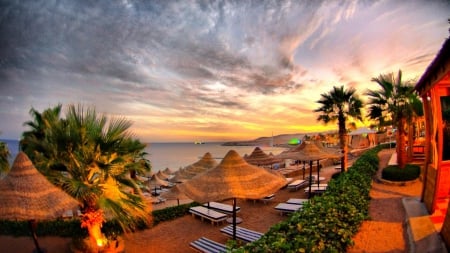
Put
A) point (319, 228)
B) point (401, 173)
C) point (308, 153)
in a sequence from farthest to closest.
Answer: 1. point (308, 153)
2. point (401, 173)
3. point (319, 228)

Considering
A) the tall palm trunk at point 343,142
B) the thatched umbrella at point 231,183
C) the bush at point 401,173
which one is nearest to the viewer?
the thatched umbrella at point 231,183

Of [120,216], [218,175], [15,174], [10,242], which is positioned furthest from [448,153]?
[10,242]

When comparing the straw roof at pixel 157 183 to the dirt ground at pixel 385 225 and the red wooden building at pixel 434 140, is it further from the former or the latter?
the red wooden building at pixel 434 140

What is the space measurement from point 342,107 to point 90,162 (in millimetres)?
13921

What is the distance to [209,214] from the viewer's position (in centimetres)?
1027

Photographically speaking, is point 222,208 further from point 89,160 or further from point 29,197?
point 29,197

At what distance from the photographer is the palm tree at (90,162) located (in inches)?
250

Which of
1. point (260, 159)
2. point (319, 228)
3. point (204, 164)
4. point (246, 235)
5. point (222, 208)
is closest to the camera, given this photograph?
point (319, 228)

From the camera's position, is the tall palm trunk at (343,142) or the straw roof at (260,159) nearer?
the tall palm trunk at (343,142)

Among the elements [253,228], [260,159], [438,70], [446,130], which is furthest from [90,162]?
[446,130]

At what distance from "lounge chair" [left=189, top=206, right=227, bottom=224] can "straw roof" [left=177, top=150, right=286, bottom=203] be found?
3.90m

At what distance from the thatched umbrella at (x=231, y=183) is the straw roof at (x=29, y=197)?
305 centimetres

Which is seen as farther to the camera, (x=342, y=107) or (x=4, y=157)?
(x=342, y=107)

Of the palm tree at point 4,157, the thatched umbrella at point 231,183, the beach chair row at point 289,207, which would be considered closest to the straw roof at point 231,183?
the thatched umbrella at point 231,183
